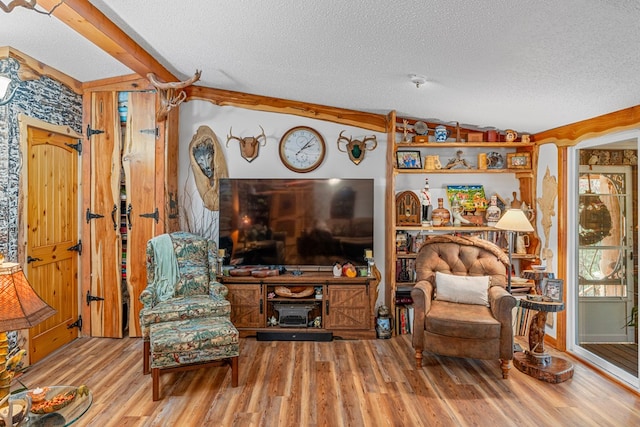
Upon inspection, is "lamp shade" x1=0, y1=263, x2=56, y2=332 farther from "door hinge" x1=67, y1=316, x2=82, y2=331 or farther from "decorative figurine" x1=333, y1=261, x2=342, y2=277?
"decorative figurine" x1=333, y1=261, x2=342, y2=277

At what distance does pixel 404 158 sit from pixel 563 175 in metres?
1.53

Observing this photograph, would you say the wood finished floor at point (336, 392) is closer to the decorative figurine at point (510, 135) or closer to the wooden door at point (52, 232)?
the wooden door at point (52, 232)

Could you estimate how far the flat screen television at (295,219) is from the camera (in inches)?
166

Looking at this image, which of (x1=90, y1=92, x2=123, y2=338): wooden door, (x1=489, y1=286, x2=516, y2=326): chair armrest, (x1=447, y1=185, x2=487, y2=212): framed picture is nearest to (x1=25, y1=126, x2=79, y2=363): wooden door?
(x1=90, y1=92, x2=123, y2=338): wooden door

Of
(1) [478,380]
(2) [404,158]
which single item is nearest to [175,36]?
(2) [404,158]

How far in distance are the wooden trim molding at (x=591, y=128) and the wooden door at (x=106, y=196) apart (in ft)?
14.4

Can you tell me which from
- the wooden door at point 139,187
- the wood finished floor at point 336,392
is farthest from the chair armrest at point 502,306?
the wooden door at point 139,187

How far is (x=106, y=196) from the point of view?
4.09 meters

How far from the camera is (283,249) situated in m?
4.23

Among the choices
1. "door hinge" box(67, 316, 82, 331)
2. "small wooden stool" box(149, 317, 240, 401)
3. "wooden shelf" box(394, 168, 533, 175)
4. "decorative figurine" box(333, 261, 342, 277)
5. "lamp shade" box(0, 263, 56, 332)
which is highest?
"wooden shelf" box(394, 168, 533, 175)

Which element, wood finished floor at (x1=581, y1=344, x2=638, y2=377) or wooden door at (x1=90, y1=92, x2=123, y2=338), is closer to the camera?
wood finished floor at (x1=581, y1=344, x2=638, y2=377)

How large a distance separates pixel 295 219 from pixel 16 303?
2.72 metres

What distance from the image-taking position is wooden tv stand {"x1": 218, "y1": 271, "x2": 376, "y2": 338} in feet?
13.3

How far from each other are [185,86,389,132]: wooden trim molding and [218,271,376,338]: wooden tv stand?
5.74 feet
